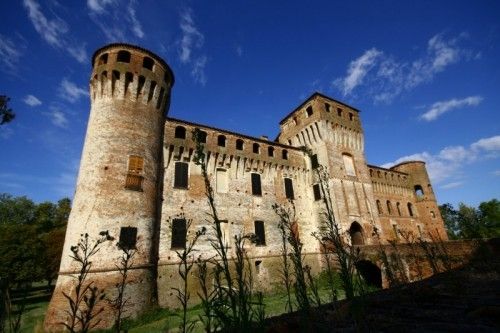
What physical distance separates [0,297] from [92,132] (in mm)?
15436

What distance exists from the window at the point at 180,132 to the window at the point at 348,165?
1450 centimetres

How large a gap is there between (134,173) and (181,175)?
3257 millimetres

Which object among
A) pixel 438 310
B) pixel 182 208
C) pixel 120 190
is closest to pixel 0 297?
pixel 438 310

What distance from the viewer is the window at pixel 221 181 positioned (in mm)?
18812

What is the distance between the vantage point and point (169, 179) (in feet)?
55.4

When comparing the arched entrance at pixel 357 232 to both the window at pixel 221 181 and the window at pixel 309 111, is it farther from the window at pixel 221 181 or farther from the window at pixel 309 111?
the window at pixel 221 181

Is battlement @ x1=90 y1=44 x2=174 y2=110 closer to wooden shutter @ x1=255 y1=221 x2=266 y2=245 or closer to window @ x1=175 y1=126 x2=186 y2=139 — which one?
window @ x1=175 y1=126 x2=186 y2=139

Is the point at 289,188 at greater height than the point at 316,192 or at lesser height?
greater

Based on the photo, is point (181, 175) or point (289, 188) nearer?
point (181, 175)

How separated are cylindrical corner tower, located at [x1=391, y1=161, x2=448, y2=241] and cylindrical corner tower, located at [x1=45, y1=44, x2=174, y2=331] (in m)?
32.1

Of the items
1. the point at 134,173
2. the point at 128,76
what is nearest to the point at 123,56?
the point at 128,76

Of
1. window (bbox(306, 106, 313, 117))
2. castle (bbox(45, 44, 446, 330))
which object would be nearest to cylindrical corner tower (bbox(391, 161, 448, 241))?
castle (bbox(45, 44, 446, 330))

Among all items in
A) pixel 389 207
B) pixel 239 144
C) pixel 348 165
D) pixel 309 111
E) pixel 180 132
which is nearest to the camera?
pixel 180 132

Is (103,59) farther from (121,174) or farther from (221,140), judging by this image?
(221,140)
